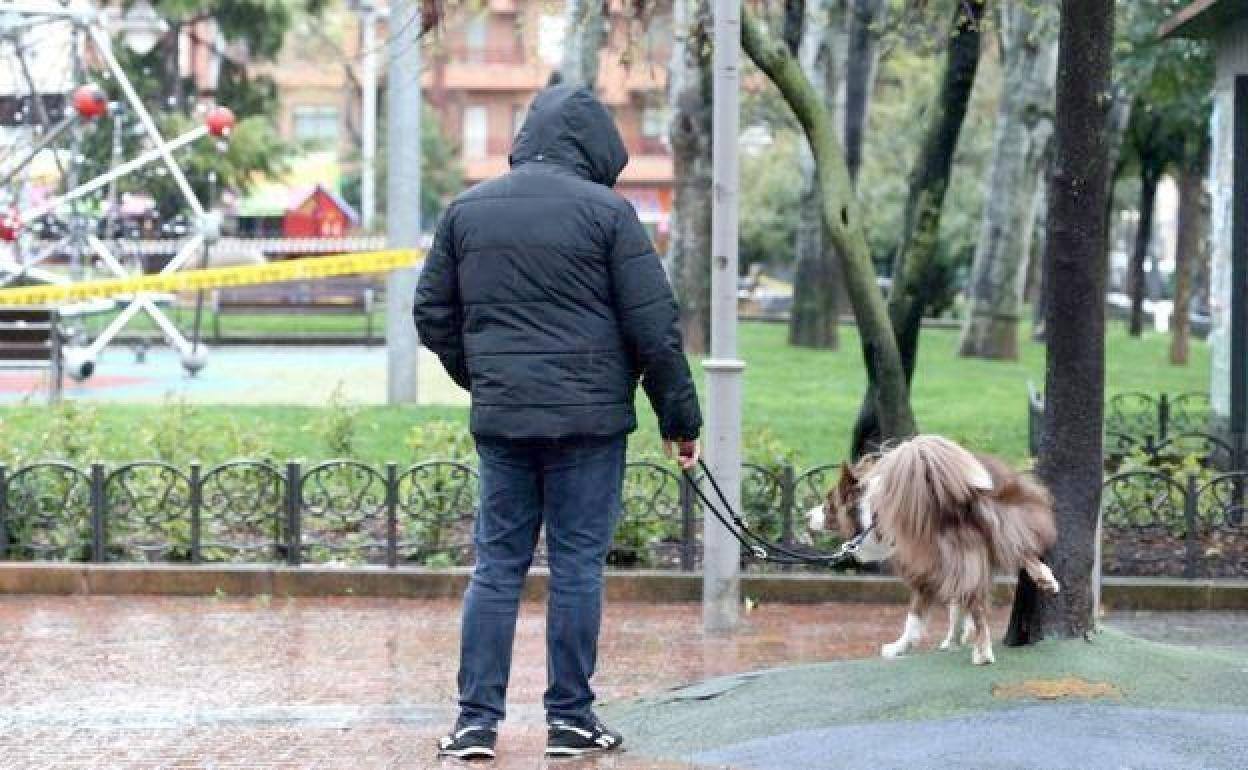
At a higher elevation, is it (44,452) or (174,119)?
(174,119)

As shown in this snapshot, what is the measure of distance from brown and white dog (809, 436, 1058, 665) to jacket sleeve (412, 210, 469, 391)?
5.38 ft

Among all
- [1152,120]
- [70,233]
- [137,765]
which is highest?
[1152,120]

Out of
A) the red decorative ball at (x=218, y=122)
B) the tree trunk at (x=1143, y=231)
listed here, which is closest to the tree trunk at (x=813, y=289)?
the tree trunk at (x=1143, y=231)

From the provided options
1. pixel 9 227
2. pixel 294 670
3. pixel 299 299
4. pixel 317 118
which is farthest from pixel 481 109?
pixel 294 670

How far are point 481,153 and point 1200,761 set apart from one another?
280 ft

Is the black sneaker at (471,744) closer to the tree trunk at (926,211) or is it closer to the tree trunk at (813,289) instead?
the tree trunk at (926,211)

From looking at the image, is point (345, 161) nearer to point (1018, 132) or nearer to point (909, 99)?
point (909, 99)

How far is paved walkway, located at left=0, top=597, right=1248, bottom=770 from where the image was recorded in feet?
24.6

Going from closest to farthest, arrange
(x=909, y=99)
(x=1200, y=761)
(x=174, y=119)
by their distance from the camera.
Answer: (x=1200, y=761) → (x=174, y=119) → (x=909, y=99)

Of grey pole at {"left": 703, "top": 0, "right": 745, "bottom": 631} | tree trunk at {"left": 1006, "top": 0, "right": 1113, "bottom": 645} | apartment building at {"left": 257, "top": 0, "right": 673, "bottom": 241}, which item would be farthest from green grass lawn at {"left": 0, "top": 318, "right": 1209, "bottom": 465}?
apartment building at {"left": 257, "top": 0, "right": 673, "bottom": 241}

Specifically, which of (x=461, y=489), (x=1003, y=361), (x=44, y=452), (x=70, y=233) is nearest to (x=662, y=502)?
(x=461, y=489)

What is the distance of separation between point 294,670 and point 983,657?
2926mm

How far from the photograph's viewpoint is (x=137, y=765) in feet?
23.8

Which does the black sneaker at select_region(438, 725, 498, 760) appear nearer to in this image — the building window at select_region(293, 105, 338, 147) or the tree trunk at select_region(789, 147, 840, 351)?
the tree trunk at select_region(789, 147, 840, 351)
